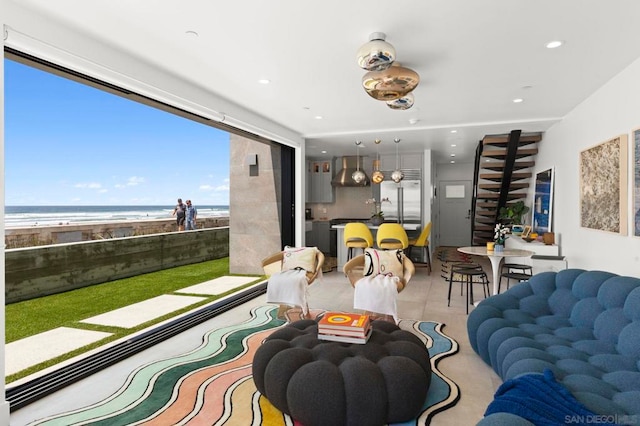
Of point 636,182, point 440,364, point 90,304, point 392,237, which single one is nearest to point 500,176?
point 392,237

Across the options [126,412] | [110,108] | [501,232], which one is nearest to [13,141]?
[110,108]

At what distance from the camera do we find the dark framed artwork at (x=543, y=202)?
5.94m

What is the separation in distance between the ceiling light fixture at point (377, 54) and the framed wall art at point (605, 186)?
2.53m

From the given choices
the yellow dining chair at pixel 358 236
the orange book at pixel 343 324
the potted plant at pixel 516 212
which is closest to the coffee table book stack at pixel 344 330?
the orange book at pixel 343 324

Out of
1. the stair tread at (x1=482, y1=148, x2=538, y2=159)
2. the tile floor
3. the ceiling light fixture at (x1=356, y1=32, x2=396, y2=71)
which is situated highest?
the ceiling light fixture at (x1=356, y1=32, x2=396, y2=71)

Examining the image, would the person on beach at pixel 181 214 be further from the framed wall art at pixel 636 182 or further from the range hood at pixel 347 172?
the framed wall art at pixel 636 182

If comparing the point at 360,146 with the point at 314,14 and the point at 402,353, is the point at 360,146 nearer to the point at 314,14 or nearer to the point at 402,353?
the point at 314,14

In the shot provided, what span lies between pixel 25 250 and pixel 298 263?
4085mm

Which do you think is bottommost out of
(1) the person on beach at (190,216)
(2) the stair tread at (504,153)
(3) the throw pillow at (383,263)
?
(3) the throw pillow at (383,263)

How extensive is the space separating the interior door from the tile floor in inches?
233

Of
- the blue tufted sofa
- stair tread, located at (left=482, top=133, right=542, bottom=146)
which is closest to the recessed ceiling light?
the blue tufted sofa

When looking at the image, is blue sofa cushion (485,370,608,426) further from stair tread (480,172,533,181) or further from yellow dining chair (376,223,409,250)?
stair tread (480,172,533,181)

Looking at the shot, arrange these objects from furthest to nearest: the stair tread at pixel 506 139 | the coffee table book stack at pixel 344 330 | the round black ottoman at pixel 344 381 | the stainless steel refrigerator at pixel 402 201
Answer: the stainless steel refrigerator at pixel 402 201, the stair tread at pixel 506 139, the coffee table book stack at pixel 344 330, the round black ottoman at pixel 344 381

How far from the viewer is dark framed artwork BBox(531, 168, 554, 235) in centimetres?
594
